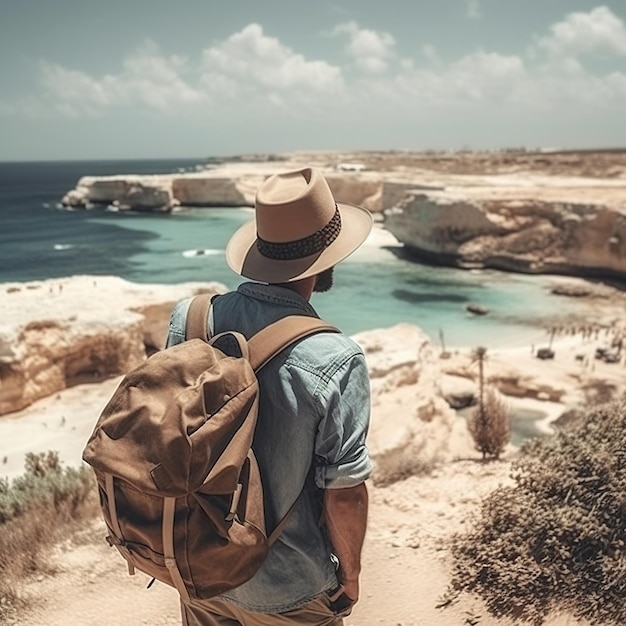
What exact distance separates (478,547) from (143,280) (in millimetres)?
24305

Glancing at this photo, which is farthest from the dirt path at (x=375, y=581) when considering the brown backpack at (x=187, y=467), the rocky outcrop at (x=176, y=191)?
the rocky outcrop at (x=176, y=191)

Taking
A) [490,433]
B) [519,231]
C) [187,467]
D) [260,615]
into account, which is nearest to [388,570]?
[260,615]

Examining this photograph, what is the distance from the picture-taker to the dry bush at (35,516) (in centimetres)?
371

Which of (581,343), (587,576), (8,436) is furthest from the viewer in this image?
(581,343)

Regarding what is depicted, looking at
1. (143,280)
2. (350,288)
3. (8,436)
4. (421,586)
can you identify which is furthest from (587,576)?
(143,280)

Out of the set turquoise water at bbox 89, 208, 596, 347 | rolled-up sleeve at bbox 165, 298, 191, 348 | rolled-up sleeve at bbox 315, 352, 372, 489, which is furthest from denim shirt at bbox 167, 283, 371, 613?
turquoise water at bbox 89, 208, 596, 347

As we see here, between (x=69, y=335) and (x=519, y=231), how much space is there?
21.2 metres

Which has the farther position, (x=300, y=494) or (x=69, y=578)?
(x=69, y=578)

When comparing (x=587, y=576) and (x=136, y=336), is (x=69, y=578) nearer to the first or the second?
(x=587, y=576)

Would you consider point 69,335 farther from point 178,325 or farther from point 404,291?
point 404,291

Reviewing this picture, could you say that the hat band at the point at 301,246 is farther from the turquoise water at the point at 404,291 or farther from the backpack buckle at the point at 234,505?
the turquoise water at the point at 404,291

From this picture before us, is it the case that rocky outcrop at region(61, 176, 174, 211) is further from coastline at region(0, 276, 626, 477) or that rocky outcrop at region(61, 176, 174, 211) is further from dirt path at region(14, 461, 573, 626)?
dirt path at region(14, 461, 573, 626)

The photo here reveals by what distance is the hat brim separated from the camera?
1771 mm

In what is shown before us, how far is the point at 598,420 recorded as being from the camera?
3.80m
